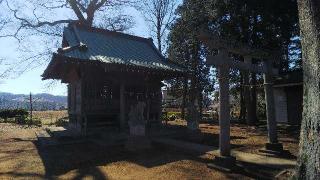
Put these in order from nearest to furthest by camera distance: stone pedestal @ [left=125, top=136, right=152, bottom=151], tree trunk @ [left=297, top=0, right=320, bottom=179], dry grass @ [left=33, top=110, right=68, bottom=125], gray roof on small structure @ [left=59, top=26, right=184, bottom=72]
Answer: tree trunk @ [left=297, top=0, right=320, bottom=179] < stone pedestal @ [left=125, top=136, right=152, bottom=151] < gray roof on small structure @ [left=59, top=26, right=184, bottom=72] < dry grass @ [left=33, top=110, right=68, bottom=125]

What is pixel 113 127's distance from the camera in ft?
54.4

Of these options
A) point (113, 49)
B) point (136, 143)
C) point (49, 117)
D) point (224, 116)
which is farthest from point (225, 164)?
point (49, 117)

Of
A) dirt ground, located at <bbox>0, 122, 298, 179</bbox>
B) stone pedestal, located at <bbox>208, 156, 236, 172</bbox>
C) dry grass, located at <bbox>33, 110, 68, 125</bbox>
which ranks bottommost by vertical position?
dirt ground, located at <bbox>0, 122, 298, 179</bbox>

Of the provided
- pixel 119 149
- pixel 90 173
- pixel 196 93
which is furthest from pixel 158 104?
pixel 196 93

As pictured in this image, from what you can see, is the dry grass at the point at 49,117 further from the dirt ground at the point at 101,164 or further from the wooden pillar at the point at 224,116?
the wooden pillar at the point at 224,116

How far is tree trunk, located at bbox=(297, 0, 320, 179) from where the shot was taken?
5695 mm

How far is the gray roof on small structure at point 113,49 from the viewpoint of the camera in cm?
1540

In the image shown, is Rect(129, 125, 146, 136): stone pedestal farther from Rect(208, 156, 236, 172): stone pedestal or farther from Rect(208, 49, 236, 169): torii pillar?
Rect(208, 156, 236, 172): stone pedestal

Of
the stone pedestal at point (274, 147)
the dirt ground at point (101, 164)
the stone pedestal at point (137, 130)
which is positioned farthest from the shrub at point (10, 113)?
the stone pedestal at point (274, 147)

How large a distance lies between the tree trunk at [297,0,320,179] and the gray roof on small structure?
1000cm

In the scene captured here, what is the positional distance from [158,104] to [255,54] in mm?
8424

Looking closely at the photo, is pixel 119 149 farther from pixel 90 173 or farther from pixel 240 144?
pixel 240 144

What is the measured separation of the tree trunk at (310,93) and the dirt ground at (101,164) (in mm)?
2566

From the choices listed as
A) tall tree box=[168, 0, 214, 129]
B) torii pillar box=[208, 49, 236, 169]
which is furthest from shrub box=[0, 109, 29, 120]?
torii pillar box=[208, 49, 236, 169]
